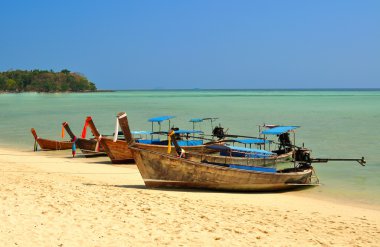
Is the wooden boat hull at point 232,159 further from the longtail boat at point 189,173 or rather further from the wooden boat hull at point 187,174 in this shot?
the wooden boat hull at point 187,174

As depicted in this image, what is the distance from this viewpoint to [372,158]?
858 inches

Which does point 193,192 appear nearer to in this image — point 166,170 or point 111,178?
point 166,170

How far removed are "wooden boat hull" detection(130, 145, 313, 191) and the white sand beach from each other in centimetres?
34

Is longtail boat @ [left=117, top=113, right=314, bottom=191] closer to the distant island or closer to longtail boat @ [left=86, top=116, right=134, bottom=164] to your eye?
longtail boat @ [left=86, top=116, right=134, bottom=164]

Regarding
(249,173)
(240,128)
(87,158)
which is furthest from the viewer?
(240,128)

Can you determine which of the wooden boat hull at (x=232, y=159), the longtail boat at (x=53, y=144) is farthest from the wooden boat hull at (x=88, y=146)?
the wooden boat hull at (x=232, y=159)

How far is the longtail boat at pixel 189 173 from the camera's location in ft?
42.5

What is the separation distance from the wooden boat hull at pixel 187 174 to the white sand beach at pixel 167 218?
34 centimetres

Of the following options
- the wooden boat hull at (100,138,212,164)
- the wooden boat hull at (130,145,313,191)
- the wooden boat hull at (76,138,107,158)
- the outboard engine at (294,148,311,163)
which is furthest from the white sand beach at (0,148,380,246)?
the wooden boat hull at (76,138,107,158)

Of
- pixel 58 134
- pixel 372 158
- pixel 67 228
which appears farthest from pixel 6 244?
pixel 58 134

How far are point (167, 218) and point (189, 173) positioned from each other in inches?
160

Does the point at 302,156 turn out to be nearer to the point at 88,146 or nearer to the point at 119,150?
the point at 119,150

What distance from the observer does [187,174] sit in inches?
517

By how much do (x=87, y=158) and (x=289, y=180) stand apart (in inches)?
412
